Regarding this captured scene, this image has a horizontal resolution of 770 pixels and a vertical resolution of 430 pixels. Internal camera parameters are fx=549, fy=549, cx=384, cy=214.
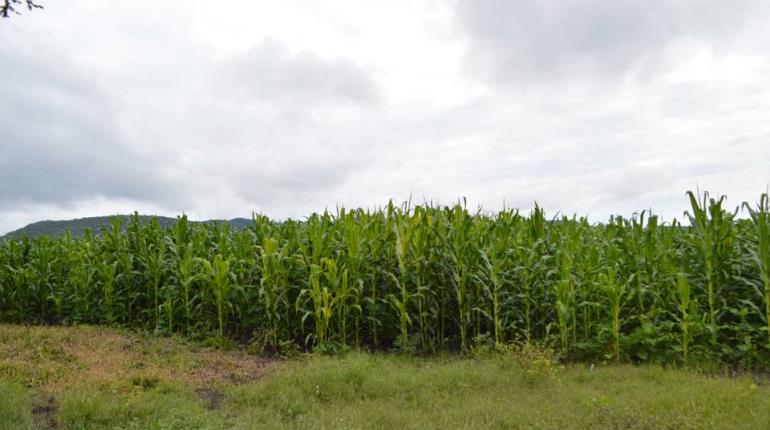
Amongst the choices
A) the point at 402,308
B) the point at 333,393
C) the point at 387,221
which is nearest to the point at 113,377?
the point at 333,393

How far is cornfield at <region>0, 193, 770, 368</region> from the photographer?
26.2ft

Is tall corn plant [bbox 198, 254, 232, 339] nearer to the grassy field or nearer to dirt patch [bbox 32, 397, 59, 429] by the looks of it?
the grassy field

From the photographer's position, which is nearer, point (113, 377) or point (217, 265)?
point (113, 377)

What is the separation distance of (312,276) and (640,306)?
17.0 ft

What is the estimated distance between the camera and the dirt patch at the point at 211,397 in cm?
660

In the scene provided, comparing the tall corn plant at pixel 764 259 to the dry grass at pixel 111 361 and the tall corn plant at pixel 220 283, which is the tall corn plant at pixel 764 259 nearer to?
the dry grass at pixel 111 361

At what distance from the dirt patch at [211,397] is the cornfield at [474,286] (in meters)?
2.22

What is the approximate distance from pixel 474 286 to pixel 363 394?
3.26 meters

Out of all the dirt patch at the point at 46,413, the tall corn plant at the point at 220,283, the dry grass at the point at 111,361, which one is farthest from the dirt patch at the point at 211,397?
the tall corn plant at the point at 220,283

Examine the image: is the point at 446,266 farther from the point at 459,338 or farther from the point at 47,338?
the point at 47,338

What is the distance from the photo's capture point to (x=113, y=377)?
7.42 metres

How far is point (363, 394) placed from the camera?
665cm

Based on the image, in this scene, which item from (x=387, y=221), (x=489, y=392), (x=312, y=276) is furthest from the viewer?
(x=387, y=221)

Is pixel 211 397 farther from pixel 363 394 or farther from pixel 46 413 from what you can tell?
pixel 363 394
